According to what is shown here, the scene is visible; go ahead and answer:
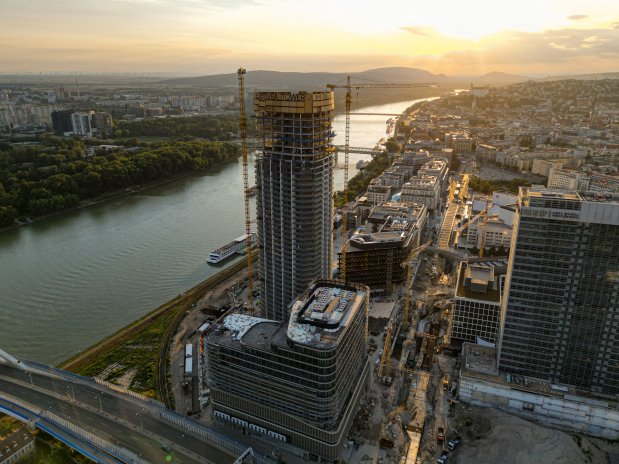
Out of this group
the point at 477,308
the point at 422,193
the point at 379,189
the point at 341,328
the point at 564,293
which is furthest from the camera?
the point at 379,189

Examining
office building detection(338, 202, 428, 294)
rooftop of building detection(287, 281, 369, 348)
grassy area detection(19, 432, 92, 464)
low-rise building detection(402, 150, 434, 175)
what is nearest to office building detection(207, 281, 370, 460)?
rooftop of building detection(287, 281, 369, 348)

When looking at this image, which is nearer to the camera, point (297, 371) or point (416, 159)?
point (297, 371)

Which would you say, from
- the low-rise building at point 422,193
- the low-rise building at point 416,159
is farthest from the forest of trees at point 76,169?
the low-rise building at point 422,193

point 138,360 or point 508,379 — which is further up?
point 508,379

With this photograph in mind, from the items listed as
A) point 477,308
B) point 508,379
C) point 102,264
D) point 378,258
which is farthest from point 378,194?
point 508,379

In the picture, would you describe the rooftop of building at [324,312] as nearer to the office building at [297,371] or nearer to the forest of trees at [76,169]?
the office building at [297,371]

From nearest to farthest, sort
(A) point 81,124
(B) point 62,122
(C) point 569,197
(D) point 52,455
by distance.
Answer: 1. (D) point 52,455
2. (C) point 569,197
3. (A) point 81,124
4. (B) point 62,122

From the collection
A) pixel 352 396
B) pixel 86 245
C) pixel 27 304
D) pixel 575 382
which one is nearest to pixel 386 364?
pixel 352 396

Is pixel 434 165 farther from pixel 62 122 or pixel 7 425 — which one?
pixel 62 122

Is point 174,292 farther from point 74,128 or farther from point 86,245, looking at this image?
point 74,128
